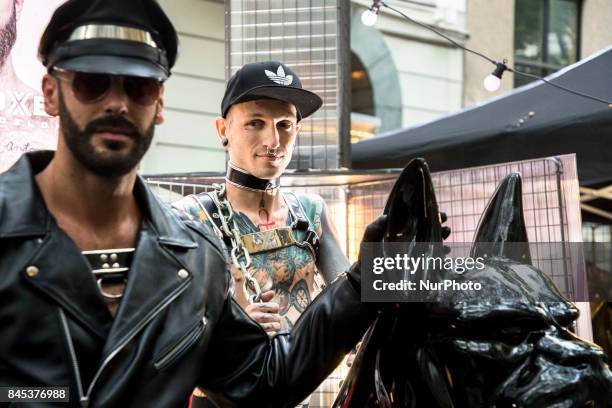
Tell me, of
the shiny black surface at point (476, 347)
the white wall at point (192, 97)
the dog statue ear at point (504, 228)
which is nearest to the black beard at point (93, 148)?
the shiny black surface at point (476, 347)

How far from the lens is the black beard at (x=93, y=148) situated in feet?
4.82


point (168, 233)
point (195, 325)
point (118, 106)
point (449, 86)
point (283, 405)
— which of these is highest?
point (449, 86)

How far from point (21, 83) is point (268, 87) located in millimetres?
1028

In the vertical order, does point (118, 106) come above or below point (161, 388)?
above

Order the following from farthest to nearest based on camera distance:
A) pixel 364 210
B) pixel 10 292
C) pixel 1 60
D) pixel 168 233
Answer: pixel 364 210 < pixel 1 60 < pixel 168 233 < pixel 10 292

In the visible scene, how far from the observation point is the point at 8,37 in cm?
332

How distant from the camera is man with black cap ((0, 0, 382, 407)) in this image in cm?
143

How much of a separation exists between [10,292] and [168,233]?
308mm

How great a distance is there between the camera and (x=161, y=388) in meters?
1.54

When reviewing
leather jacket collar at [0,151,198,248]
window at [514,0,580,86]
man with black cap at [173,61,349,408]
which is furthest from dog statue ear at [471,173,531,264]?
window at [514,0,580,86]

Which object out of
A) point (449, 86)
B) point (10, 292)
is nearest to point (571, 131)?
point (10, 292)

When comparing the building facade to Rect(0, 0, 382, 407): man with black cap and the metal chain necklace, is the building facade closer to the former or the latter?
the metal chain necklace

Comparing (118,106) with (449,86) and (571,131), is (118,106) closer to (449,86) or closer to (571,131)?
(571,131)

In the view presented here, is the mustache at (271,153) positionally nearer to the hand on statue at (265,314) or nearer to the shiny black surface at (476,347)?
the hand on statue at (265,314)
